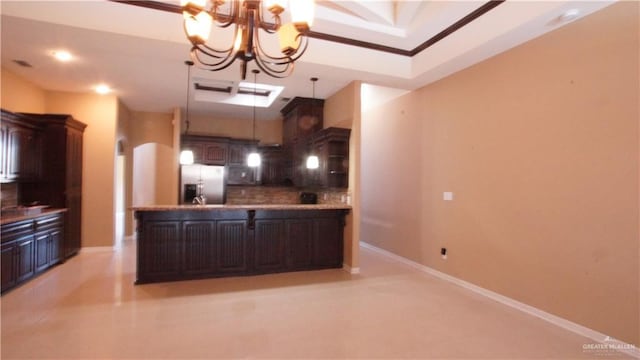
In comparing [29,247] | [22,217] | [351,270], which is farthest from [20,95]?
[351,270]

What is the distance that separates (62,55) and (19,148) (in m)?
1.62

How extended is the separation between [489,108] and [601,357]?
2619 millimetres

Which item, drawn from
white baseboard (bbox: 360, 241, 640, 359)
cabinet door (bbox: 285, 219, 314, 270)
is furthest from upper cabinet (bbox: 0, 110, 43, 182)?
white baseboard (bbox: 360, 241, 640, 359)

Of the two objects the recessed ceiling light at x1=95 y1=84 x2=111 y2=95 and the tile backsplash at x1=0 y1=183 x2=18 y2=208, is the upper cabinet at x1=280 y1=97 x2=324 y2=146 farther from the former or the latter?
the tile backsplash at x1=0 y1=183 x2=18 y2=208

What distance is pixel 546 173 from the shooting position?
10.6 ft

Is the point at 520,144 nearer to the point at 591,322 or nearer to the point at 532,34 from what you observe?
the point at 532,34

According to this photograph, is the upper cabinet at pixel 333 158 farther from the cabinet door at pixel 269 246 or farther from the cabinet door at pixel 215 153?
the cabinet door at pixel 215 153

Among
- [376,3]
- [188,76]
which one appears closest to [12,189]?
[188,76]

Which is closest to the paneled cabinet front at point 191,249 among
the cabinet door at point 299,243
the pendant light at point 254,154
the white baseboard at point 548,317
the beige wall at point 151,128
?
the cabinet door at point 299,243

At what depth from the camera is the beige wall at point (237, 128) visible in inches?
299

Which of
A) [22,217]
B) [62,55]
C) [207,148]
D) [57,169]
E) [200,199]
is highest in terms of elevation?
[62,55]

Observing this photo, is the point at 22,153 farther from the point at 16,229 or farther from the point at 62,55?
the point at 62,55

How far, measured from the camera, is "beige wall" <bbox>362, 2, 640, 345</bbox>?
266 centimetres

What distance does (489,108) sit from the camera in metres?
3.86
